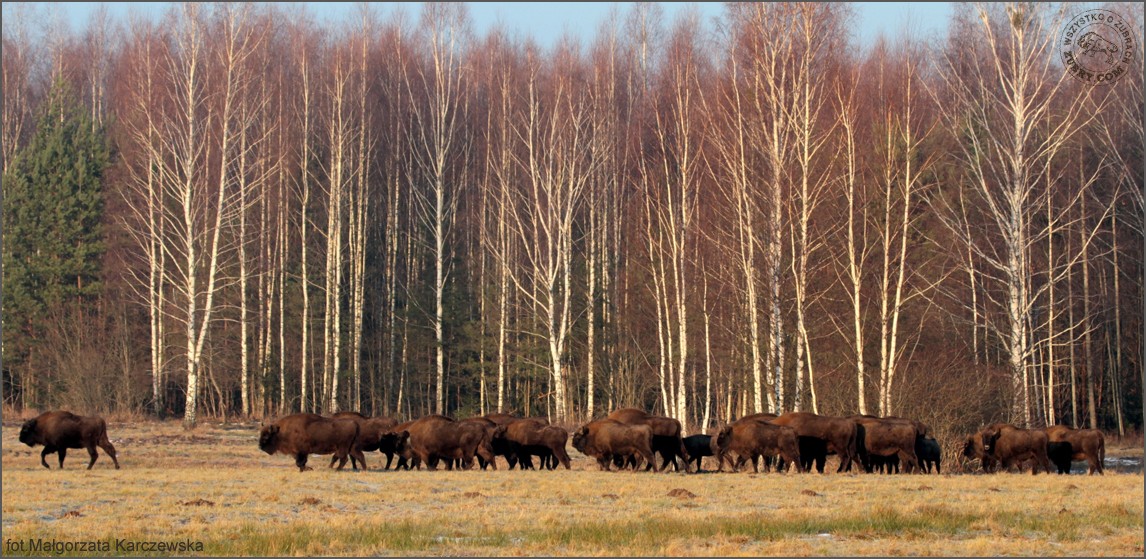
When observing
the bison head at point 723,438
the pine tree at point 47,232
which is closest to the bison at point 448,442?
the bison head at point 723,438

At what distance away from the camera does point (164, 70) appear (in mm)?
41594

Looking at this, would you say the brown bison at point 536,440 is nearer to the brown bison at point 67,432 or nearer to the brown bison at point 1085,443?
the brown bison at point 67,432

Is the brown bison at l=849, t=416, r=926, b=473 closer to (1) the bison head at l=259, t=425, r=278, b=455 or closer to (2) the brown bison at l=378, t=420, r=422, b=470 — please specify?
(2) the brown bison at l=378, t=420, r=422, b=470

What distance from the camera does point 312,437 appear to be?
2270 centimetres

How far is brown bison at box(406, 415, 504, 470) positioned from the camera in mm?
24031

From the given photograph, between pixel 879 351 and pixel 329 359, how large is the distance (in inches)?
787

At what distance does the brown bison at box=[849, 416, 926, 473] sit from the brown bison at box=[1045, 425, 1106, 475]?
309 centimetres

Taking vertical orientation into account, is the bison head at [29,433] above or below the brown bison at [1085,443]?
above

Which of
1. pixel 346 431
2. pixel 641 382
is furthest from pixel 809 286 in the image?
pixel 346 431

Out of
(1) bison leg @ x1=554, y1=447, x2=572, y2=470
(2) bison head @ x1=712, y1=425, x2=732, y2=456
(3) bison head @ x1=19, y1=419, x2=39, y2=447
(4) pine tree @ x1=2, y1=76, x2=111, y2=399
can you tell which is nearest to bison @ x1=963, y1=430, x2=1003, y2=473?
(2) bison head @ x1=712, y1=425, x2=732, y2=456

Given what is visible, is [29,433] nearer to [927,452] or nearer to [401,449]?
[401,449]

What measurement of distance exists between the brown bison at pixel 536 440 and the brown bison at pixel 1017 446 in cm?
869

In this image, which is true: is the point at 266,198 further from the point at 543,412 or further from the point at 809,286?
the point at 809,286

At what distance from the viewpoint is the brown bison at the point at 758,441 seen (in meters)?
23.0
